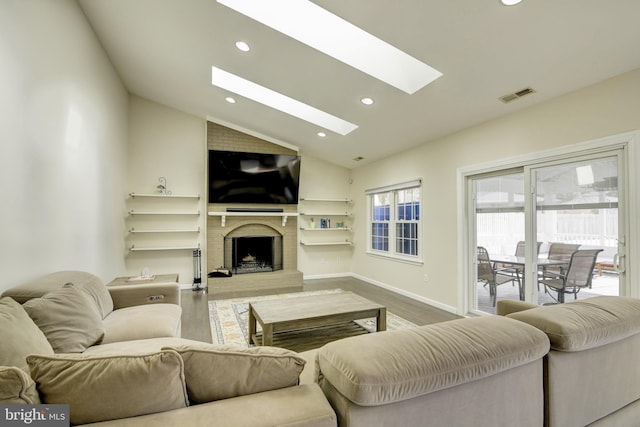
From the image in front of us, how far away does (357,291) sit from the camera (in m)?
5.45

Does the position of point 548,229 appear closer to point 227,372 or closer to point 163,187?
point 227,372

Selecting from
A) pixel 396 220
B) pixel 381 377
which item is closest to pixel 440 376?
pixel 381 377

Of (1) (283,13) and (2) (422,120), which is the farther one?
(2) (422,120)

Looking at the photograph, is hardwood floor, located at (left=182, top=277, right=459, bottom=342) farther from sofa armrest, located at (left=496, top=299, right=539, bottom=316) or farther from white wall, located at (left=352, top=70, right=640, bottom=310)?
sofa armrest, located at (left=496, top=299, right=539, bottom=316)

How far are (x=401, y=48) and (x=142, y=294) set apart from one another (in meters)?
3.39

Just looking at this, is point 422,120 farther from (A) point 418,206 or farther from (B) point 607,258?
(B) point 607,258

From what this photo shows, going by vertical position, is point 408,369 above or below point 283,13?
below

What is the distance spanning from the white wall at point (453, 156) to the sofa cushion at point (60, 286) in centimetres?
405

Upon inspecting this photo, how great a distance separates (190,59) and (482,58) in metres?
3.33

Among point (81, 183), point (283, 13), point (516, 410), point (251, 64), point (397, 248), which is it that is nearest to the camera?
point (516, 410)

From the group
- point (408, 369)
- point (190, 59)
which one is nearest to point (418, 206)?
point (190, 59)

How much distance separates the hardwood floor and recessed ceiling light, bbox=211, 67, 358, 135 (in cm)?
283

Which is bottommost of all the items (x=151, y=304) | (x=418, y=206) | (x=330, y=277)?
(x=330, y=277)

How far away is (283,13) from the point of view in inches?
118
